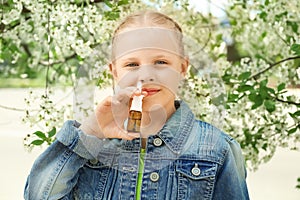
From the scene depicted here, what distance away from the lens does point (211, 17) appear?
7.59ft

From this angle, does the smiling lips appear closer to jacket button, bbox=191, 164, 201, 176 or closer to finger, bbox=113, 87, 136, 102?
finger, bbox=113, 87, 136, 102

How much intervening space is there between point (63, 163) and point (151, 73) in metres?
0.21

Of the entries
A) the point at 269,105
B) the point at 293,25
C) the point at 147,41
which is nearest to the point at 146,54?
the point at 147,41

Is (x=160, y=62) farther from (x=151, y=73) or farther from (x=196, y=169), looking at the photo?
(x=196, y=169)

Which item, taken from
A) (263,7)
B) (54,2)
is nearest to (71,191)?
(54,2)

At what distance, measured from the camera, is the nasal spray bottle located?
942mm

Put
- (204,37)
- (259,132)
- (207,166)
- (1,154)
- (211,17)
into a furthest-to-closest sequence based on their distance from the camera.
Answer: (1,154)
(211,17)
(204,37)
(259,132)
(207,166)

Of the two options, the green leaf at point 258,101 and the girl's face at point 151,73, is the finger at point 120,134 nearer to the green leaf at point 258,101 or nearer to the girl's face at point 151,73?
the girl's face at point 151,73

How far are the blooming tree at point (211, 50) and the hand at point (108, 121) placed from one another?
18 cm

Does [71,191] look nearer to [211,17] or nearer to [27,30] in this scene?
[27,30]

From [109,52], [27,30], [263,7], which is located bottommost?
[109,52]

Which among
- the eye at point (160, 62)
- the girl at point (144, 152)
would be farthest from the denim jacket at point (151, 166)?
the eye at point (160, 62)

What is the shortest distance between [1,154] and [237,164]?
315cm

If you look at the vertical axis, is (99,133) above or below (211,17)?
below
